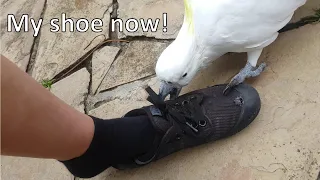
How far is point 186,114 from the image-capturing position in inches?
47.6

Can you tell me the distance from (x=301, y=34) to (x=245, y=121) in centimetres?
28

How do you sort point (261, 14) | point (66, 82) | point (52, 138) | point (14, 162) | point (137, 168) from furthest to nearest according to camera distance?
point (66, 82) < point (14, 162) < point (137, 168) < point (261, 14) < point (52, 138)

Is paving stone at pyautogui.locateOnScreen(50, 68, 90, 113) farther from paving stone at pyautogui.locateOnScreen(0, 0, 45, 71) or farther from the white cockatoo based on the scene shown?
the white cockatoo

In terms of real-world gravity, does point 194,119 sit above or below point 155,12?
below

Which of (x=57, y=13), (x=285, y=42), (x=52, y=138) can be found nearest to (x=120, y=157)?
(x=52, y=138)

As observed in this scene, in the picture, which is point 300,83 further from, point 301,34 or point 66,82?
point 66,82

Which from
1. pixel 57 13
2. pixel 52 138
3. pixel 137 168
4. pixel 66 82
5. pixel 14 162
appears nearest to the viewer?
pixel 52 138

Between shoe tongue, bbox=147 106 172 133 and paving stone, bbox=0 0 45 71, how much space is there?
20.9 inches

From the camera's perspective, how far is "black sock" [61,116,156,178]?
111 centimetres

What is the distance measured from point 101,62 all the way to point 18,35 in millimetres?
311

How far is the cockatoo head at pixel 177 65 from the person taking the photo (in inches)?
47.4

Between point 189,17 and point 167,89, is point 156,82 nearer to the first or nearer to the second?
point 167,89

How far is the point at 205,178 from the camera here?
1200 millimetres

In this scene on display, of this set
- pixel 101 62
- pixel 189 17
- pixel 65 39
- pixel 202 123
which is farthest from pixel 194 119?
pixel 65 39
